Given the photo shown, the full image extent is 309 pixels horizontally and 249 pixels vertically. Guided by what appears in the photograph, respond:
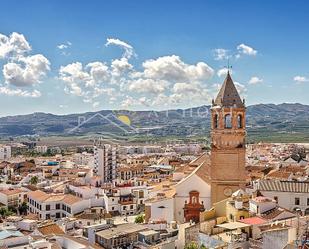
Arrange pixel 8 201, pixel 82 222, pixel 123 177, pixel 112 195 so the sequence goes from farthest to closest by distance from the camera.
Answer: pixel 123 177 → pixel 8 201 → pixel 112 195 → pixel 82 222

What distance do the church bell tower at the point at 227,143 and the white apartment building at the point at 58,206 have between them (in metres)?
15.4

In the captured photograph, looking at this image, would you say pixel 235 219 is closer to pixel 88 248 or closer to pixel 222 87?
pixel 88 248

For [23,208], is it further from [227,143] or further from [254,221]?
[254,221]

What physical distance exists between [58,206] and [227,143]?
741 inches

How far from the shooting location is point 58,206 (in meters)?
41.8

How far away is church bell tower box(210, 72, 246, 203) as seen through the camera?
91.9ft

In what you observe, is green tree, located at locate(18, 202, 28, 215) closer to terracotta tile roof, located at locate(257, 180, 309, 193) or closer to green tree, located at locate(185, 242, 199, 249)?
terracotta tile roof, located at locate(257, 180, 309, 193)

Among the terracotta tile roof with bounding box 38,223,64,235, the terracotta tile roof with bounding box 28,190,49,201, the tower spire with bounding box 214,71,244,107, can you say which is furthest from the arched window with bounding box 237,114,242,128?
the terracotta tile roof with bounding box 28,190,49,201

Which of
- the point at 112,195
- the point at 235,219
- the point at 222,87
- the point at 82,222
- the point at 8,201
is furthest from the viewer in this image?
the point at 8,201

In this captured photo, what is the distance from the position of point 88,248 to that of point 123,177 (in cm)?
4895

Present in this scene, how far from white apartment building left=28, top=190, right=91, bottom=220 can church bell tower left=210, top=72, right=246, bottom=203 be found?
15356mm

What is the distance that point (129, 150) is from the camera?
138 m

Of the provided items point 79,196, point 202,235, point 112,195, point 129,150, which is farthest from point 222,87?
point 129,150

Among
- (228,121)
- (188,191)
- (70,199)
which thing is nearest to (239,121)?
(228,121)
